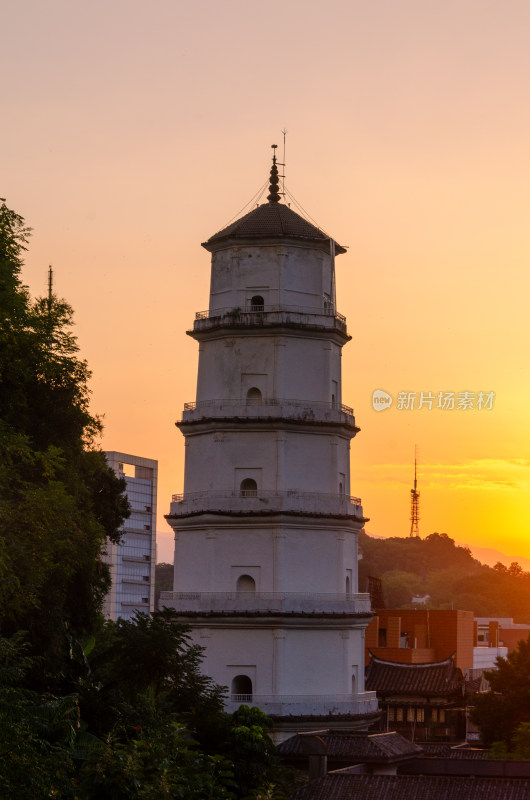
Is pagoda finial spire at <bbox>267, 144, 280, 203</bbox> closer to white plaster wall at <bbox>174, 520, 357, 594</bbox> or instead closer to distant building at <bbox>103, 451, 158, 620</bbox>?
white plaster wall at <bbox>174, 520, 357, 594</bbox>

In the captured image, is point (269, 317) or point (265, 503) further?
point (269, 317)

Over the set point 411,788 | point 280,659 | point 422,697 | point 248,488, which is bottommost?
point 411,788

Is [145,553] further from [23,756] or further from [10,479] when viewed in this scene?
[23,756]

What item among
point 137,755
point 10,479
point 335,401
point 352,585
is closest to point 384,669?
point 352,585

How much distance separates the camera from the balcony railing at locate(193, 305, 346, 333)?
6200 centimetres

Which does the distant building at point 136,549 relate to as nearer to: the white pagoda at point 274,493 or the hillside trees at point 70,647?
the white pagoda at point 274,493

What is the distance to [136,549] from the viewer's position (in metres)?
157

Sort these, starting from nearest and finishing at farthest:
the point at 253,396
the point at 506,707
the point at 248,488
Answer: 1. the point at 248,488
2. the point at 506,707
3. the point at 253,396

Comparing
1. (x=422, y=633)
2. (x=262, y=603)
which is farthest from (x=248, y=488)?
(x=422, y=633)

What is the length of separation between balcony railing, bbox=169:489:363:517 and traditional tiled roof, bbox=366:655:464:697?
61.4ft

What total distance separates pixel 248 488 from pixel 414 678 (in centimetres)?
2226

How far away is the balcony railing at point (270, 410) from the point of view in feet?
200

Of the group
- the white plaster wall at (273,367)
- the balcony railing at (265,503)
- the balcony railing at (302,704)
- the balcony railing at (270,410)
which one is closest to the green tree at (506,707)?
the balcony railing at (302,704)

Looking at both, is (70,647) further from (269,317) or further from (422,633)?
(422,633)
